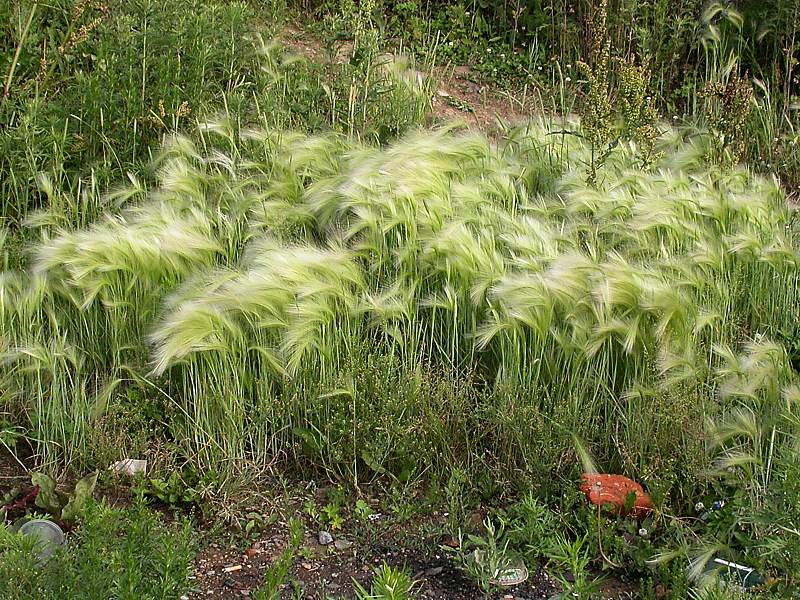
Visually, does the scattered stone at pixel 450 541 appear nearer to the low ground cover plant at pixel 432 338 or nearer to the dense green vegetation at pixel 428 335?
the dense green vegetation at pixel 428 335

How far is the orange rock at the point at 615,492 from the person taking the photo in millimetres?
2770

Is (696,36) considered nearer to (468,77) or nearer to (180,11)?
(468,77)

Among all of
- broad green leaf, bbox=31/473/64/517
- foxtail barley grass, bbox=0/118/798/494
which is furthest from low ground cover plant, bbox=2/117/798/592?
broad green leaf, bbox=31/473/64/517

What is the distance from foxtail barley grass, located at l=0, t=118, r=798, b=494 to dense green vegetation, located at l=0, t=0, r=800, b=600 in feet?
0.04

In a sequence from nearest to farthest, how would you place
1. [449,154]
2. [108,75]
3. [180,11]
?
[449,154], [108,75], [180,11]

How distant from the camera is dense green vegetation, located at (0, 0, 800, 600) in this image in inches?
107

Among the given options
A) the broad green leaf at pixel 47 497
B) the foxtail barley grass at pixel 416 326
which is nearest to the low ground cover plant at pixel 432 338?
the foxtail barley grass at pixel 416 326

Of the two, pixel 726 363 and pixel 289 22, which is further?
pixel 289 22

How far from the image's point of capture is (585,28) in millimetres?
6281

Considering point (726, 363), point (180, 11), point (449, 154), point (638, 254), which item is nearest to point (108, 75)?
point (180, 11)

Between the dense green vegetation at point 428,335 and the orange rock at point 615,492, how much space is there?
0.04 meters

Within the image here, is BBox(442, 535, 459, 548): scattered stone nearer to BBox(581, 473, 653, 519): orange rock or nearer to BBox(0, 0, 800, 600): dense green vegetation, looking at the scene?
BBox(0, 0, 800, 600): dense green vegetation

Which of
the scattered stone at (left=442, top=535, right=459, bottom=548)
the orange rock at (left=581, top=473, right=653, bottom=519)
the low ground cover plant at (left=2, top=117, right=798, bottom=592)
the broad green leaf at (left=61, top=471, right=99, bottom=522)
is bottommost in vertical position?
the scattered stone at (left=442, top=535, right=459, bottom=548)

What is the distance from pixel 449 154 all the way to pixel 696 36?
2695 millimetres
